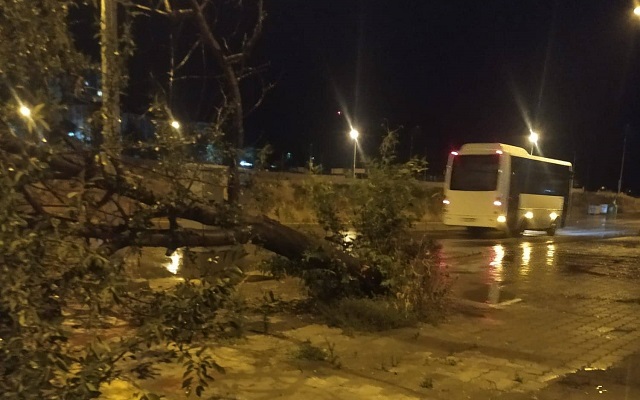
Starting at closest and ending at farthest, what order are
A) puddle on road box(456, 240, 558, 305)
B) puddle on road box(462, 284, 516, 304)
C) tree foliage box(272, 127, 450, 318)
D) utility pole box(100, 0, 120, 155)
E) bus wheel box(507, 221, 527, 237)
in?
utility pole box(100, 0, 120, 155), tree foliage box(272, 127, 450, 318), puddle on road box(462, 284, 516, 304), puddle on road box(456, 240, 558, 305), bus wheel box(507, 221, 527, 237)

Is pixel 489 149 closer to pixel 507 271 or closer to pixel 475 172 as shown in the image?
pixel 475 172

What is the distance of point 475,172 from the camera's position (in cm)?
2745

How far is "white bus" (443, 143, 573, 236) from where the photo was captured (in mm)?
27016

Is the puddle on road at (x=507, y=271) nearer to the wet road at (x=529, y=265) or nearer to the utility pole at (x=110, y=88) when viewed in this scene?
the wet road at (x=529, y=265)

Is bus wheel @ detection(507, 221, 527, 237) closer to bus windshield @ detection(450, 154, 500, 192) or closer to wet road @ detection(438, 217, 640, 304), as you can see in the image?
wet road @ detection(438, 217, 640, 304)

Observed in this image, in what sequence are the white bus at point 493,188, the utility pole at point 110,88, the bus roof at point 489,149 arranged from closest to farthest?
the utility pole at point 110,88 < the white bus at point 493,188 < the bus roof at point 489,149

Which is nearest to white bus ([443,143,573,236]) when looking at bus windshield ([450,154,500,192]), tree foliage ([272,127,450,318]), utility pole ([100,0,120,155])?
bus windshield ([450,154,500,192])

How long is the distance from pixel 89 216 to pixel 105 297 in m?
0.70

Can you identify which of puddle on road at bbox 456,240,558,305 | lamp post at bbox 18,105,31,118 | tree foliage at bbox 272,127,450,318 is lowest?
puddle on road at bbox 456,240,558,305

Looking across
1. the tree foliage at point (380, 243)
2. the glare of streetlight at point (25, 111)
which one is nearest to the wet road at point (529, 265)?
the tree foliage at point (380, 243)

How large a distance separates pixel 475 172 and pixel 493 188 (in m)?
0.99

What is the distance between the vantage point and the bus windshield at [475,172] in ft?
88.7

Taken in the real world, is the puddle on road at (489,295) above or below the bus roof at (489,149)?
below

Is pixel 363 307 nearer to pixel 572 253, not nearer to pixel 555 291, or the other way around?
pixel 555 291
